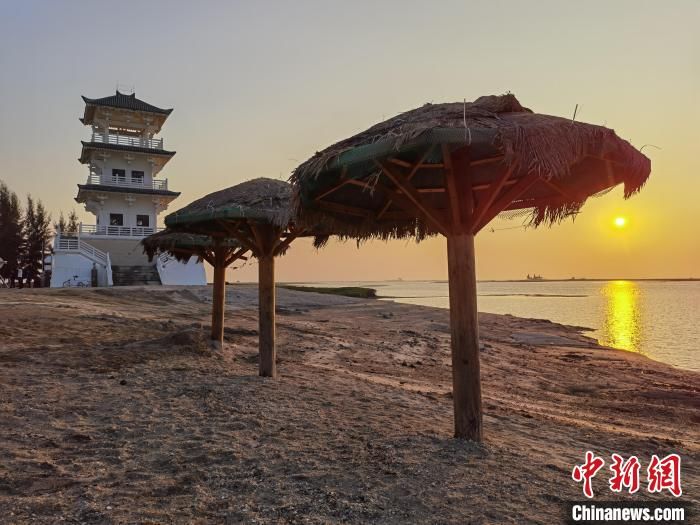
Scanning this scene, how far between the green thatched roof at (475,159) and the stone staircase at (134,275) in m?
26.3

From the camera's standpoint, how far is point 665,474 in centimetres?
464

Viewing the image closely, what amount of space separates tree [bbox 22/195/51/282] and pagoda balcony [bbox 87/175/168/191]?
39.6ft

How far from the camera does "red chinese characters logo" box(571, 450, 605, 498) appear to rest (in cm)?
Answer: 398

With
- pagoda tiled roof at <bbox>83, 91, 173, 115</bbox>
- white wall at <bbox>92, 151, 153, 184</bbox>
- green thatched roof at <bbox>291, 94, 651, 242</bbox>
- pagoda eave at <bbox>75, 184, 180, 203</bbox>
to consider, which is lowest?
green thatched roof at <bbox>291, 94, 651, 242</bbox>

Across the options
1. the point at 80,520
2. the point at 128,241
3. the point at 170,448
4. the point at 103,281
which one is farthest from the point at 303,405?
the point at 128,241

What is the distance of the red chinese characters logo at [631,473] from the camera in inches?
163

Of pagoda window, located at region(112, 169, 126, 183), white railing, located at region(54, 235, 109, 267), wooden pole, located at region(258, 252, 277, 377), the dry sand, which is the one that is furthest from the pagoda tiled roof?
wooden pole, located at region(258, 252, 277, 377)

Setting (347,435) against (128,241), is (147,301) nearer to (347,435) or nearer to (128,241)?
(128,241)

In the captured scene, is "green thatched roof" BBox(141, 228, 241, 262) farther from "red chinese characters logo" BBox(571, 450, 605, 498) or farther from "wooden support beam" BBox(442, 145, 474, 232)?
"red chinese characters logo" BBox(571, 450, 605, 498)

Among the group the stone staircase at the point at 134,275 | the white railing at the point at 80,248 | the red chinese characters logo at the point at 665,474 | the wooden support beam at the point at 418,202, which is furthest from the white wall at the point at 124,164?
the red chinese characters logo at the point at 665,474

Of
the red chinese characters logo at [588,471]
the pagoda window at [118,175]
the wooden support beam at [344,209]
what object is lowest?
the red chinese characters logo at [588,471]

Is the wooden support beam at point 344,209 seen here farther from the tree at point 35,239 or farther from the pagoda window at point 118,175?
the tree at point 35,239

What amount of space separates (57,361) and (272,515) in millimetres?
6757

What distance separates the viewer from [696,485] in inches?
174
